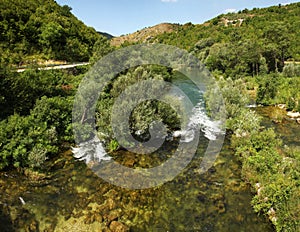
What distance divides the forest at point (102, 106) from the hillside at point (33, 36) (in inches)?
5.7

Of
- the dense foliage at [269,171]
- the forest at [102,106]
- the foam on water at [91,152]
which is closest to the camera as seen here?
the dense foliage at [269,171]

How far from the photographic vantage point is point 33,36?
3766 cm

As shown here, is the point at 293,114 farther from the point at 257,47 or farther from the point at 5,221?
the point at 5,221

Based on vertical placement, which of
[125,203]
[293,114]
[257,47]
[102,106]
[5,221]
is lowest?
[5,221]

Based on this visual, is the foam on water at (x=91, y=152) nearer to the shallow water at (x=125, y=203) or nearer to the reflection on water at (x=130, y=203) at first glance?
the shallow water at (x=125, y=203)

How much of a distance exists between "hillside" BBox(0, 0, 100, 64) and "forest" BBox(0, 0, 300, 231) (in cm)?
14

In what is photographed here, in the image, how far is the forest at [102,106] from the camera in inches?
531

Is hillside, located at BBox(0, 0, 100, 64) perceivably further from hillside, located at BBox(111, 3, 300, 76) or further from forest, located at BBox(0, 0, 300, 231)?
hillside, located at BBox(111, 3, 300, 76)

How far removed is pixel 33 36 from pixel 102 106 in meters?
26.5

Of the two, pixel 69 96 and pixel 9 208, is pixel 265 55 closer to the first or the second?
pixel 69 96

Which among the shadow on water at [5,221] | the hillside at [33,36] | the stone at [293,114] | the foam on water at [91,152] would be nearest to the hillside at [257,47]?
the stone at [293,114]

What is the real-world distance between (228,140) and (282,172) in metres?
7.63

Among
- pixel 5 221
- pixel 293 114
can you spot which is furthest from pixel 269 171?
pixel 293 114

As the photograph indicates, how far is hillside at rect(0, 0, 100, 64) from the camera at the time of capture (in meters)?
34.3
